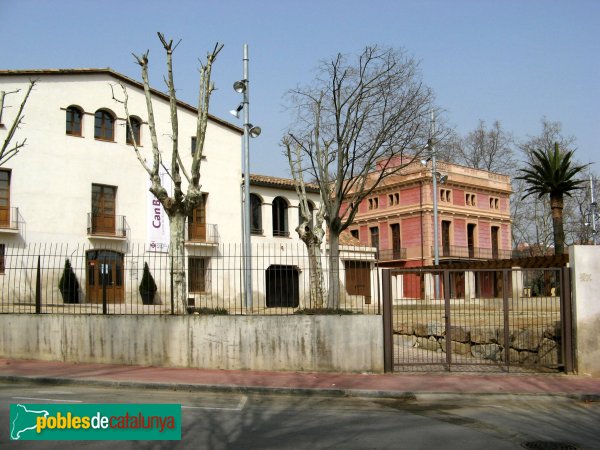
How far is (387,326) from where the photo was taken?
13.0 m

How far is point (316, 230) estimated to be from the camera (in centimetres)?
2216

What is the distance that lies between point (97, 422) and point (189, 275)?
10232 millimetres

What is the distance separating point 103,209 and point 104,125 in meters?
4.08

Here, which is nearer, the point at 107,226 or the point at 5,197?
the point at 5,197

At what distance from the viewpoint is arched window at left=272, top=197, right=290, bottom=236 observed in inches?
1400

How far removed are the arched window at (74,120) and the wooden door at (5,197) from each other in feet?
11.5

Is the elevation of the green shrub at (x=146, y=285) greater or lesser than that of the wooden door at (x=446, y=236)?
lesser

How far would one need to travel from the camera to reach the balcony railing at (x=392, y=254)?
48688mm

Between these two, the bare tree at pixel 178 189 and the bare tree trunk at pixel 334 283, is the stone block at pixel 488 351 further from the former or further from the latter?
the bare tree at pixel 178 189

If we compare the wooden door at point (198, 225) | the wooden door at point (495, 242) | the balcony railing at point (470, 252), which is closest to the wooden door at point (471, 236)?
the balcony railing at point (470, 252)

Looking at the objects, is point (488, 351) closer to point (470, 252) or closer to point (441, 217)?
point (441, 217)

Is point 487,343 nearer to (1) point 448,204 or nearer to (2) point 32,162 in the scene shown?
(2) point 32,162

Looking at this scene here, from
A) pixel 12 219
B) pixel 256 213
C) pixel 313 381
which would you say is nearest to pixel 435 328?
pixel 313 381

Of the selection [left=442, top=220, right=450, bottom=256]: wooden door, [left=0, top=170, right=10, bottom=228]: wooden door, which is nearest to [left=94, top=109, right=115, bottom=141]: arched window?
[left=0, top=170, right=10, bottom=228]: wooden door
